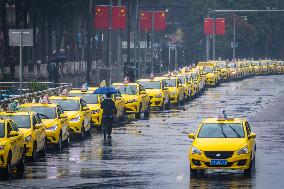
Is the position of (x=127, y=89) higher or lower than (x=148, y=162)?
higher

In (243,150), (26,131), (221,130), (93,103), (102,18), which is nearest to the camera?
(243,150)

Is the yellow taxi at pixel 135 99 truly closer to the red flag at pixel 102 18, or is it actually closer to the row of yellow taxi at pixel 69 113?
the row of yellow taxi at pixel 69 113

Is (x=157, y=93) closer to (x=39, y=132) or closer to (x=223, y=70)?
(x=39, y=132)

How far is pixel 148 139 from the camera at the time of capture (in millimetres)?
40531

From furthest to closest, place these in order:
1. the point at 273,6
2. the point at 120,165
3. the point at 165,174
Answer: the point at 273,6 < the point at 120,165 < the point at 165,174

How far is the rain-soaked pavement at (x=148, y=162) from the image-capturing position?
26.7 m

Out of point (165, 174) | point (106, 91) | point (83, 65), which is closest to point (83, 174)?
point (165, 174)

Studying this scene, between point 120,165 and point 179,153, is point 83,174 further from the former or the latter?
point 179,153

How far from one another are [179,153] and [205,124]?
462 centimetres

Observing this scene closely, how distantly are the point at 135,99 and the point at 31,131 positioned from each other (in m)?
21.2

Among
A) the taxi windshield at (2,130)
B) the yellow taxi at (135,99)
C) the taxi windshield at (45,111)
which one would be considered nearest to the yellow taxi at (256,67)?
the yellow taxi at (135,99)

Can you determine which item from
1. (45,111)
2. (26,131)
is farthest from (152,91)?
(26,131)

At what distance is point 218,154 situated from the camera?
2792 cm

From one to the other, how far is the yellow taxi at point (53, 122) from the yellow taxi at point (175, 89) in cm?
2561
